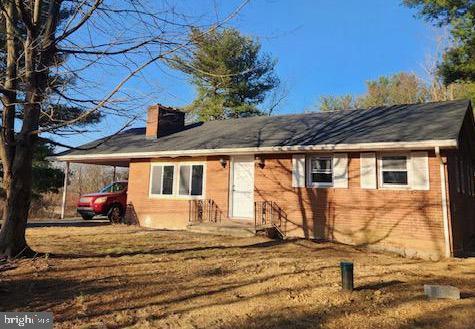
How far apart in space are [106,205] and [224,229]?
6783 millimetres

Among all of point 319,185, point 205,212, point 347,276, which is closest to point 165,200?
point 205,212

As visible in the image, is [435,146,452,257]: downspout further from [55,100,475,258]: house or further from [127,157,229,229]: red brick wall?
[127,157,229,229]: red brick wall

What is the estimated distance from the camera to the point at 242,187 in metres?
14.2

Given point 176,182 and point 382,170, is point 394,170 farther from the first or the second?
point 176,182

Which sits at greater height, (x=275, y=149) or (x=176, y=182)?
(x=275, y=149)

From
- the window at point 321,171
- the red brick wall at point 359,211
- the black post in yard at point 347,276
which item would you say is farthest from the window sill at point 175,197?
the black post in yard at point 347,276

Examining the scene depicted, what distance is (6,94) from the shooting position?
8.16 metres

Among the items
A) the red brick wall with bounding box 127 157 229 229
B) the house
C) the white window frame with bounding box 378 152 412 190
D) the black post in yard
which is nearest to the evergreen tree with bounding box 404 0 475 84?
the house

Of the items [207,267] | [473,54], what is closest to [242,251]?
[207,267]

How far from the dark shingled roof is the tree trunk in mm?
7034

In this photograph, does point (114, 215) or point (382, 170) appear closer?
point (382, 170)

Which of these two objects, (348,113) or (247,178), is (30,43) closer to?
(247,178)

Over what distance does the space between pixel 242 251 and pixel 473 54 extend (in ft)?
48.2

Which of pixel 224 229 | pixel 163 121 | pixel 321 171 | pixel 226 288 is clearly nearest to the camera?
pixel 226 288
